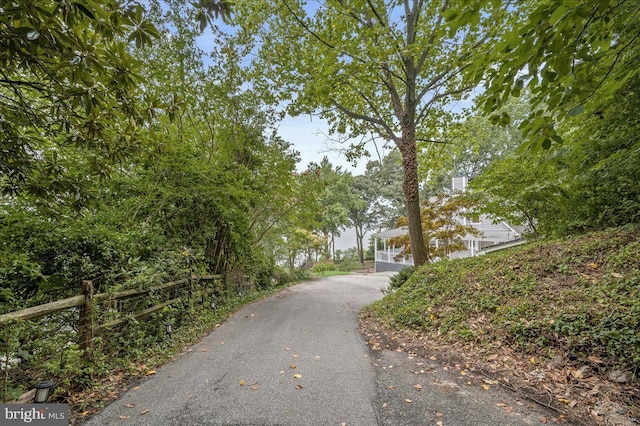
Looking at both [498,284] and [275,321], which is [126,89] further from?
[498,284]

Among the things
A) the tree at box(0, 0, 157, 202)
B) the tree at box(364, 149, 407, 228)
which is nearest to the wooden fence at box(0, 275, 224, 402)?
the tree at box(0, 0, 157, 202)

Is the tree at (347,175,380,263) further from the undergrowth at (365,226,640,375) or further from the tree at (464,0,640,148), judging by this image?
the tree at (464,0,640,148)

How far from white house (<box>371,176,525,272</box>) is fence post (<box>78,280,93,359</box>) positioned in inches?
393

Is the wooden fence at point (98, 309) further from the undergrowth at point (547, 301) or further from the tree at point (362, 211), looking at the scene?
the tree at point (362, 211)

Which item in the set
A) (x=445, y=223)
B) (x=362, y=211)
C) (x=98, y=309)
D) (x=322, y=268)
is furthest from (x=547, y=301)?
(x=362, y=211)

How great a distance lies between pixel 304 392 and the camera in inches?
113

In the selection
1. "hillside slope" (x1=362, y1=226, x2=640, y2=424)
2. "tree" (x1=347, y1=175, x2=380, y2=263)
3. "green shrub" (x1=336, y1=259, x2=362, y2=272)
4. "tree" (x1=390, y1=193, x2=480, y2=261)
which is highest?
"tree" (x1=347, y1=175, x2=380, y2=263)

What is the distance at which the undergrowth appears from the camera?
2.95 metres

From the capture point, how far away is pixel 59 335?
297 cm

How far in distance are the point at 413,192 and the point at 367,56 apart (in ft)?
11.6

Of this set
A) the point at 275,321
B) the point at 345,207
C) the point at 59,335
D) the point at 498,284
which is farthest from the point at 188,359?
the point at 345,207

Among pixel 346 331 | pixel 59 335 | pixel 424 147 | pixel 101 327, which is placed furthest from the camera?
pixel 424 147

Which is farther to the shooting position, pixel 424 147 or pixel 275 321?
Answer: pixel 424 147

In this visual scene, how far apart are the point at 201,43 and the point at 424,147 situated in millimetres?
7454
